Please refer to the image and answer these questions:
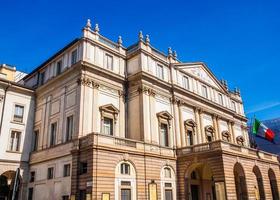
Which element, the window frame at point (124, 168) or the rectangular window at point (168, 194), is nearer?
the window frame at point (124, 168)

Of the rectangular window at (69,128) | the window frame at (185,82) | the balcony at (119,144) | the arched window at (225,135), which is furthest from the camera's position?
the arched window at (225,135)

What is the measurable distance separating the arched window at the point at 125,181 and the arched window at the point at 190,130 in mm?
10719

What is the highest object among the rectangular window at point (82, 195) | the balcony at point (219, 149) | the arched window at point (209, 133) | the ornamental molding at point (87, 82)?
the ornamental molding at point (87, 82)

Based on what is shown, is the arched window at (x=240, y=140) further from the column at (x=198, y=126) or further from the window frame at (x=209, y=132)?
the column at (x=198, y=126)

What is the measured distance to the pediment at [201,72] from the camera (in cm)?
3762

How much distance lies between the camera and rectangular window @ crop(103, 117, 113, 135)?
92.8 ft

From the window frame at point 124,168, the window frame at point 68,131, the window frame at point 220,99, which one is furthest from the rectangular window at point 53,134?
the window frame at point 220,99

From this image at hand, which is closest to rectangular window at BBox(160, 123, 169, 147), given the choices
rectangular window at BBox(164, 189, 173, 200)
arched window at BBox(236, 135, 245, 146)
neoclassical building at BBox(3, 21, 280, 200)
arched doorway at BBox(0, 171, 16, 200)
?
neoclassical building at BBox(3, 21, 280, 200)

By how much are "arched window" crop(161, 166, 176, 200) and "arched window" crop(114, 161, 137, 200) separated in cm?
372

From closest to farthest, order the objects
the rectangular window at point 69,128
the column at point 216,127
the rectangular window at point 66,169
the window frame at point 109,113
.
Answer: the rectangular window at point 66,169 < the rectangular window at point 69,128 < the window frame at point 109,113 < the column at point 216,127

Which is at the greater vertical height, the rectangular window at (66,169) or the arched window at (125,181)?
the rectangular window at (66,169)

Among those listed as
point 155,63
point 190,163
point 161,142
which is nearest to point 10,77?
point 155,63

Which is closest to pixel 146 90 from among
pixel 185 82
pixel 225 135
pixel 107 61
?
pixel 107 61

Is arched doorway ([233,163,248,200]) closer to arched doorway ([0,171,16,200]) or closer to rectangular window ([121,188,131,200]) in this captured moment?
rectangular window ([121,188,131,200])
